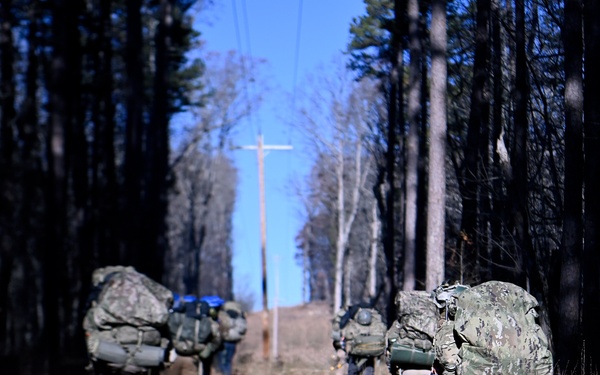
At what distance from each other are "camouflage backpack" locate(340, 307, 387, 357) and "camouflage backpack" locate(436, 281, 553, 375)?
9.59m

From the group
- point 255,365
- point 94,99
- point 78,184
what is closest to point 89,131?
point 94,99

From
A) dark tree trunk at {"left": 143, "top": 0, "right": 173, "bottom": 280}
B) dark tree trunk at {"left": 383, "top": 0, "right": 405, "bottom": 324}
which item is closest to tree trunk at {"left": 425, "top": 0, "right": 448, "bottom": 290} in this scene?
dark tree trunk at {"left": 383, "top": 0, "right": 405, "bottom": 324}

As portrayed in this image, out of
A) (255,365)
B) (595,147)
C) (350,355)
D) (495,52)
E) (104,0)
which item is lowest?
(255,365)

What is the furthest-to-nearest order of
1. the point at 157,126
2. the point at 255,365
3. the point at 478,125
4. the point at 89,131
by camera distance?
1. the point at 89,131
2. the point at 157,126
3. the point at 255,365
4. the point at 478,125

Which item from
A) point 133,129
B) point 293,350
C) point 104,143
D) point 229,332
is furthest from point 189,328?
point 293,350

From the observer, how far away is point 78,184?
127 ft

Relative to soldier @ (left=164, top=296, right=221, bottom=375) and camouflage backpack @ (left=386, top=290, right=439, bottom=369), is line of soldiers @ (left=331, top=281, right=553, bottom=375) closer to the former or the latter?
camouflage backpack @ (left=386, top=290, right=439, bottom=369)

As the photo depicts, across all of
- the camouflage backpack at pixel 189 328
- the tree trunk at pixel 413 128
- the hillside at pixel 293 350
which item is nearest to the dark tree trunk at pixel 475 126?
the tree trunk at pixel 413 128

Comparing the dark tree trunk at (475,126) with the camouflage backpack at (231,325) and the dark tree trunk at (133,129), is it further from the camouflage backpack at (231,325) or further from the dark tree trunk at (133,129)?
the dark tree trunk at (133,129)

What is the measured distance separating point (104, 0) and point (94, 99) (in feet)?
20.8

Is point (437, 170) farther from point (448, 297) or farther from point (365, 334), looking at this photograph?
point (448, 297)

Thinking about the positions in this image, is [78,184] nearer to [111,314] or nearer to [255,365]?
[255,365]

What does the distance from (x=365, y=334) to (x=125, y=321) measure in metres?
5.61

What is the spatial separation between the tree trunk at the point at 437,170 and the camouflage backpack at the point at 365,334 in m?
1.27
